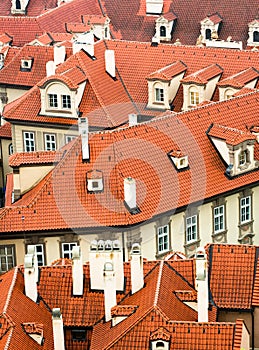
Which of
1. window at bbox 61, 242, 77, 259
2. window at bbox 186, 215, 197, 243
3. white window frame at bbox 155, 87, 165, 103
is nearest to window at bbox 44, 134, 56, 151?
white window frame at bbox 155, 87, 165, 103

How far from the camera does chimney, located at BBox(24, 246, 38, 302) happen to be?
2141 inches

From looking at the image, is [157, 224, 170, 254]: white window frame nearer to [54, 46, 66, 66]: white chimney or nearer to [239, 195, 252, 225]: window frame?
[239, 195, 252, 225]: window frame

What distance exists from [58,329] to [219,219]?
18668 mm

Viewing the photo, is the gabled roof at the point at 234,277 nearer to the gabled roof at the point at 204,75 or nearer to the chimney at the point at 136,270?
the chimney at the point at 136,270

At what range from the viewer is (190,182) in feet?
221

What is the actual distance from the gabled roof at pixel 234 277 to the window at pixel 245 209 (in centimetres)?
1291

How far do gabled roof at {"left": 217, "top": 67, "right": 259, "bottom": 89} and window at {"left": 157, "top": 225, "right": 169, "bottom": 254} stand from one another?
17.4 meters

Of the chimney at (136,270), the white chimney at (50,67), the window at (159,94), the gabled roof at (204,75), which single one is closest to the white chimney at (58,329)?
the chimney at (136,270)

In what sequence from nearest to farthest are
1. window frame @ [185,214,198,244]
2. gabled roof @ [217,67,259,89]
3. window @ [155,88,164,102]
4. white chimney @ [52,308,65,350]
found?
white chimney @ [52,308,65,350] → window frame @ [185,214,198,244] → gabled roof @ [217,67,259,89] → window @ [155,88,164,102]

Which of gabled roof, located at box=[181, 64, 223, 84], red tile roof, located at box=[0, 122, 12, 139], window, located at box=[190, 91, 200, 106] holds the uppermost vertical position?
gabled roof, located at box=[181, 64, 223, 84]

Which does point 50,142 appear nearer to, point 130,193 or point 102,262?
point 130,193

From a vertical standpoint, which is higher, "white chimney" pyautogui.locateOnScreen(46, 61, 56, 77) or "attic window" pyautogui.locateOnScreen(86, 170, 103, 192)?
"attic window" pyautogui.locateOnScreen(86, 170, 103, 192)

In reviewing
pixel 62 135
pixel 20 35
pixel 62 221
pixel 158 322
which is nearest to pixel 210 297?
pixel 158 322

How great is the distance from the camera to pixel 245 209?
228 ft
